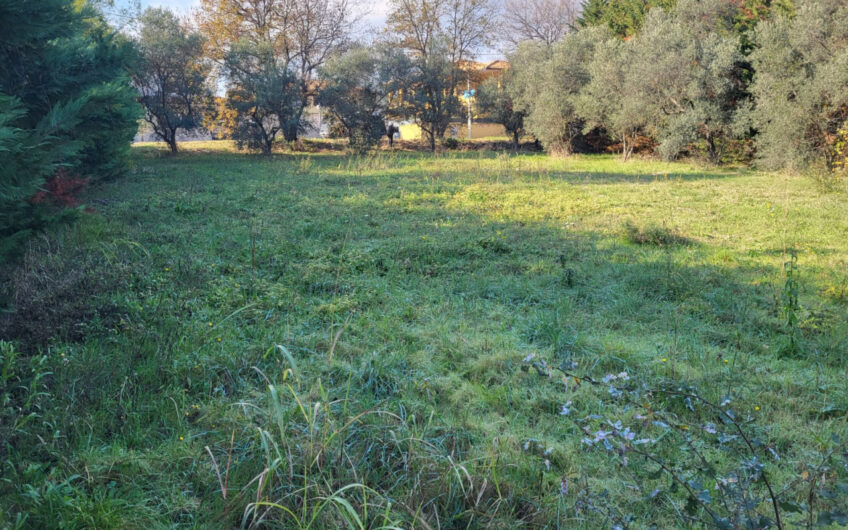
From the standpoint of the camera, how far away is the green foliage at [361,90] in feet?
67.3

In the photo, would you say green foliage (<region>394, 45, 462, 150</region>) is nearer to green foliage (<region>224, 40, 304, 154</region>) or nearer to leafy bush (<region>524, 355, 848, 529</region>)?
green foliage (<region>224, 40, 304, 154</region>)

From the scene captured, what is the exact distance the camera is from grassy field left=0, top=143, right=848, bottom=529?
2.11m

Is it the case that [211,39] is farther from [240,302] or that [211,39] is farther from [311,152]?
[240,302]

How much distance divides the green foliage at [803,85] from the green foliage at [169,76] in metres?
17.6

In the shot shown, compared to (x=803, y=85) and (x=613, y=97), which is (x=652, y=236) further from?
(x=613, y=97)

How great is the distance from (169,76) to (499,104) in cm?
1277

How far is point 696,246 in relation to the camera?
659 cm

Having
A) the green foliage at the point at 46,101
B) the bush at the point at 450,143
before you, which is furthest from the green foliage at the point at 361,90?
the green foliage at the point at 46,101

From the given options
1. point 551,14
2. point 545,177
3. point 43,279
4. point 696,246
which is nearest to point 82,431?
point 43,279

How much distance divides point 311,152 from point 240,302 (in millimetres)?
17266

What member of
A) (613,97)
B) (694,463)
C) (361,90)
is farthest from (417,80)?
(694,463)

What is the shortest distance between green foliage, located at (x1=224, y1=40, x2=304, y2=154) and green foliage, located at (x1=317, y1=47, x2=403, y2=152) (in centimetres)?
180

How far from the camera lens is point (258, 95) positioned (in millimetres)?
18312

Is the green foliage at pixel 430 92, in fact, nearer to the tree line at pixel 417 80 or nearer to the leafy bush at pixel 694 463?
the tree line at pixel 417 80
